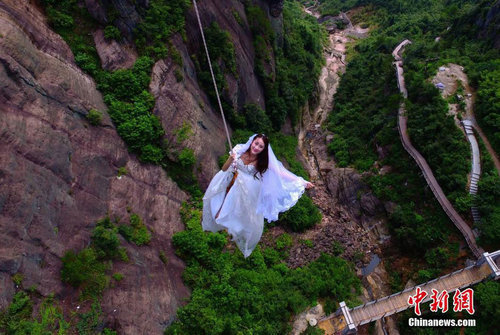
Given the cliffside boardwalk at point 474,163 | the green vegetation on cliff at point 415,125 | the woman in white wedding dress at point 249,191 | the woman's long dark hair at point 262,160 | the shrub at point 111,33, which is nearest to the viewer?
the woman's long dark hair at point 262,160

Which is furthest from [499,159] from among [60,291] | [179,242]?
[60,291]

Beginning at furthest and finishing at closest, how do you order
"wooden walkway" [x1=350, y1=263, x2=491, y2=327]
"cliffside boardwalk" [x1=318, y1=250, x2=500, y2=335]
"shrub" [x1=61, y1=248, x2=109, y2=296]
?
1. "wooden walkway" [x1=350, y1=263, x2=491, y2=327]
2. "cliffside boardwalk" [x1=318, y1=250, x2=500, y2=335]
3. "shrub" [x1=61, y1=248, x2=109, y2=296]

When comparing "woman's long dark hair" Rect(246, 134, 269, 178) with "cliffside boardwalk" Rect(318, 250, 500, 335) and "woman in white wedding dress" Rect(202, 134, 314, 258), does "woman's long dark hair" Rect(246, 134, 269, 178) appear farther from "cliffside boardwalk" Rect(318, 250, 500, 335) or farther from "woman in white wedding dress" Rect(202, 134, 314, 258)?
"cliffside boardwalk" Rect(318, 250, 500, 335)

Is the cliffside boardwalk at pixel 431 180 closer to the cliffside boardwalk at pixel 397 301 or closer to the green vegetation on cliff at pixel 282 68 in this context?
the cliffside boardwalk at pixel 397 301

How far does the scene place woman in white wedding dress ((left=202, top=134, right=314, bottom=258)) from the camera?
18.4 ft

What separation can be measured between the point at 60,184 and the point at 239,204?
6.56 meters

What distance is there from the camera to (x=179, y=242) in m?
12.1

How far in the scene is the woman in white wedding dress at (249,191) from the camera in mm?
5594

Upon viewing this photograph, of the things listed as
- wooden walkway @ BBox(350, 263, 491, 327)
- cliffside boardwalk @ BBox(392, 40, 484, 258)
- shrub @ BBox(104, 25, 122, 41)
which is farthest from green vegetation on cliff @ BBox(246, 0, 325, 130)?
wooden walkway @ BBox(350, 263, 491, 327)

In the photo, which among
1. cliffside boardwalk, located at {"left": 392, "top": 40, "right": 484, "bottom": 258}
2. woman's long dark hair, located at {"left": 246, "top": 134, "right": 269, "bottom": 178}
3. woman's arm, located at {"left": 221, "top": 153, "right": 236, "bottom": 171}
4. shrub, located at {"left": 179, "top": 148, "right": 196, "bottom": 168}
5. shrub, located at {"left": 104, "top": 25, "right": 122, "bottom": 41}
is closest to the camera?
woman's long dark hair, located at {"left": 246, "top": 134, "right": 269, "bottom": 178}

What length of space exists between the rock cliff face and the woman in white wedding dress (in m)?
5.20

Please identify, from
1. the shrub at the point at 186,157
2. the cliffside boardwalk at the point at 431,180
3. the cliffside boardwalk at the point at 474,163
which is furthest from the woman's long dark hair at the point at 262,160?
the cliffside boardwalk at the point at 474,163

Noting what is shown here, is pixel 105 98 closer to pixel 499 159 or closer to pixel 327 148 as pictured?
pixel 327 148

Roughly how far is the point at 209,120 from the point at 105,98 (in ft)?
18.9
